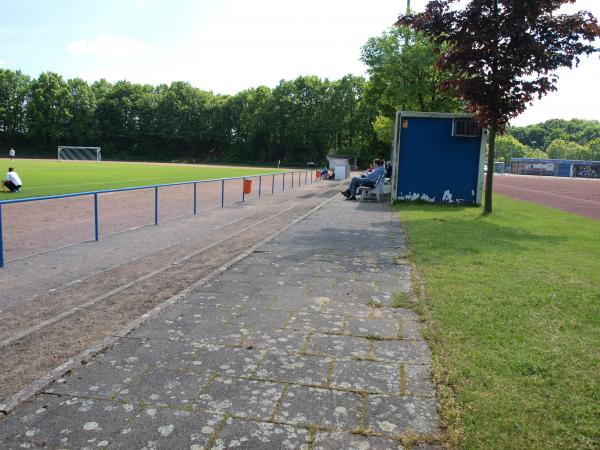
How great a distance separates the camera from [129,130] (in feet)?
328

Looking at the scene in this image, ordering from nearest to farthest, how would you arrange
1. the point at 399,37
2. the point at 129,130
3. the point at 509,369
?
the point at 509,369 < the point at 399,37 < the point at 129,130

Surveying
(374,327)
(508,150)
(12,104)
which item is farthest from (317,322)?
(508,150)

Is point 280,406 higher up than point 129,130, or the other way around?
point 129,130

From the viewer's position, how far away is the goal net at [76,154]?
257 feet

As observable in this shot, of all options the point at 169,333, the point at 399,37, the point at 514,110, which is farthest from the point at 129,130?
the point at 169,333

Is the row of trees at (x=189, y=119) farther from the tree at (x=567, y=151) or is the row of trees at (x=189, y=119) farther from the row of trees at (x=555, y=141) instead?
the tree at (x=567, y=151)

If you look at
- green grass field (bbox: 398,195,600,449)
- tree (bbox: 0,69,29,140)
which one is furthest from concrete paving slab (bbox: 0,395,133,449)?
tree (bbox: 0,69,29,140)

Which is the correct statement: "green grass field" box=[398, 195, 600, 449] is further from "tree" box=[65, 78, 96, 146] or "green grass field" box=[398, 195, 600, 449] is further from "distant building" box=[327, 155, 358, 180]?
"tree" box=[65, 78, 96, 146]

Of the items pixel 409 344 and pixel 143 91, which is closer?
pixel 409 344

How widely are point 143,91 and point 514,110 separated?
101 meters

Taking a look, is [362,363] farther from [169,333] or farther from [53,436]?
[53,436]

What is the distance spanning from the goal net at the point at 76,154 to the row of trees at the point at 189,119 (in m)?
12.1

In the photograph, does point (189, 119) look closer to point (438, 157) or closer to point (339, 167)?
point (339, 167)

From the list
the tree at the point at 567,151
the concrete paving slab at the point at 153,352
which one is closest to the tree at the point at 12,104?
the concrete paving slab at the point at 153,352
